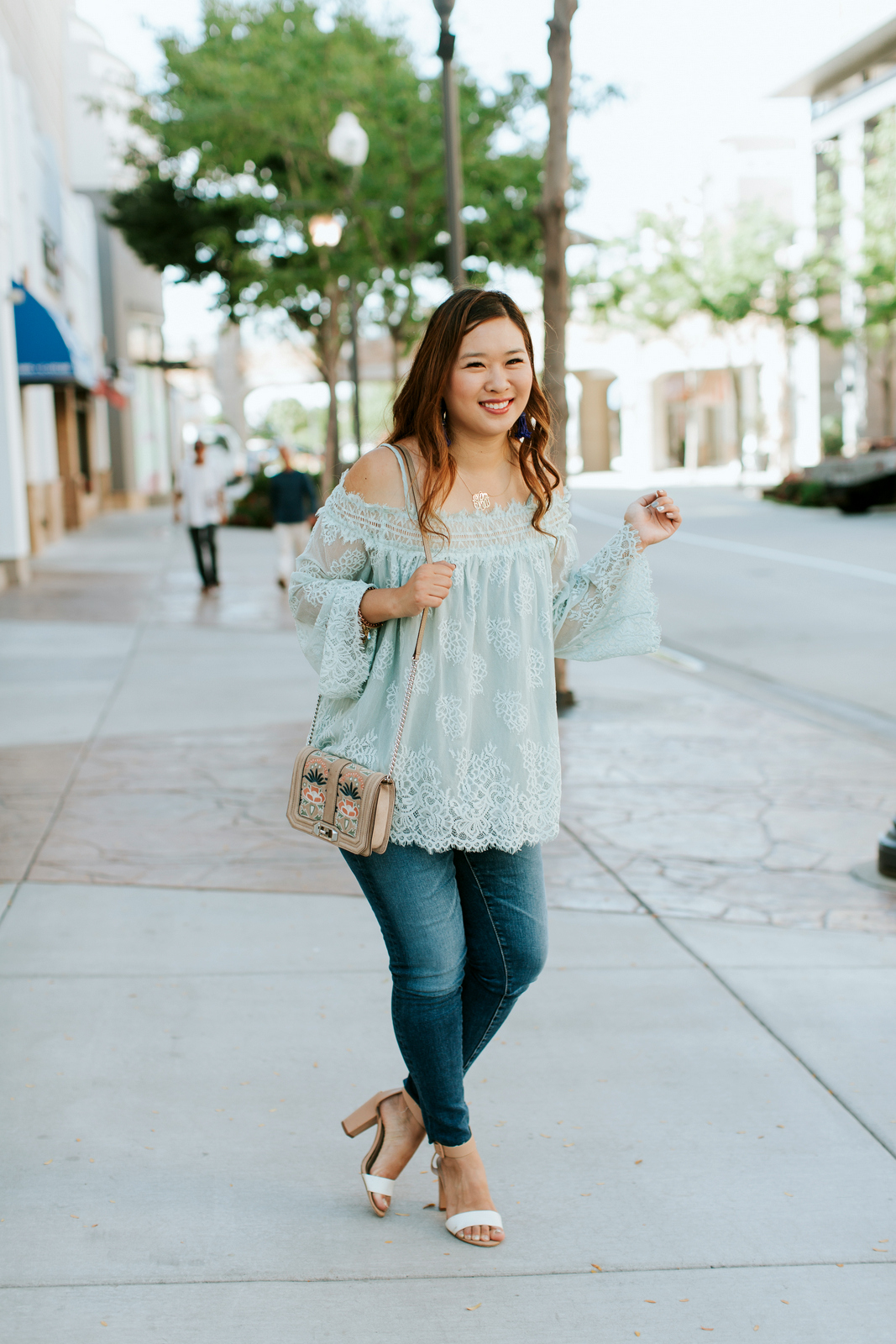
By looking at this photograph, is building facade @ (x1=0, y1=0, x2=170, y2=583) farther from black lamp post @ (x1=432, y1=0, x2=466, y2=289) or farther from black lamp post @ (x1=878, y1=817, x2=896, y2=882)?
black lamp post @ (x1=878, y1=817, x2=896, y2=882)

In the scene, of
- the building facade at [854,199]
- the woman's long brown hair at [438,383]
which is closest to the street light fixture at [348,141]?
the woman's long brown hair at [438,383]

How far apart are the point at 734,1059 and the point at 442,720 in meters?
1.53

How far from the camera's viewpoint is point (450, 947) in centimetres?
277

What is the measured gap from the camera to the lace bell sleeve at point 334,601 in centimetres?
274

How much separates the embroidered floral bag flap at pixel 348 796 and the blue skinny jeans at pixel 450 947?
11 centimetres

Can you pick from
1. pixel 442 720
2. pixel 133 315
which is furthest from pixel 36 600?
pixel 133 315

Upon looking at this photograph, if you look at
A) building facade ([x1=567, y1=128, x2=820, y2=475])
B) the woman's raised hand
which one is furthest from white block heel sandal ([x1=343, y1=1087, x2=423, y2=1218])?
building facade ([x1=567, y1=128, x2=820, y2=475])

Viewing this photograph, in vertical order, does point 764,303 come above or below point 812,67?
below

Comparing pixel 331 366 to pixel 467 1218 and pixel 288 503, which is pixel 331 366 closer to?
pixel 288 503

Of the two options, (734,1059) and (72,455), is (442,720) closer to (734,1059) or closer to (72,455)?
(734,1059)

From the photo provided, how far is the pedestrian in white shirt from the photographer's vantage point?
15234 millimetres

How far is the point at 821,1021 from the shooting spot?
3.94m

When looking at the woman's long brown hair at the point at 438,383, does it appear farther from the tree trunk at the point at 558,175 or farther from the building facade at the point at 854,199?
the building facade at the point at 854,199

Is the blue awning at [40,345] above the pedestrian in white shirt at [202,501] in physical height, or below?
above
